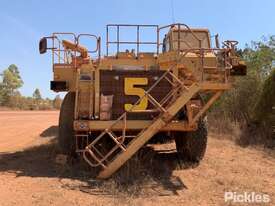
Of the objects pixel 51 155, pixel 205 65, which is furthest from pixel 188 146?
pixel 51 155

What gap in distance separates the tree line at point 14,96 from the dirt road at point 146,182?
46.0 meters

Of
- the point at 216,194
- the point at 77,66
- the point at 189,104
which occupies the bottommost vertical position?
the point at 216,194

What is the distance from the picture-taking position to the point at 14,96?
199 feet

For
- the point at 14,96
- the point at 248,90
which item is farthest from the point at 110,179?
the point at 14,96

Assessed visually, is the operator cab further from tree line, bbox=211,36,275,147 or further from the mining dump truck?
tree line, bbox=211,36,275,147

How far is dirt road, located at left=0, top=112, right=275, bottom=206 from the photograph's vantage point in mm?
6914

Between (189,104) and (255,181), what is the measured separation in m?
1.94

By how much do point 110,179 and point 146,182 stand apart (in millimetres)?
666

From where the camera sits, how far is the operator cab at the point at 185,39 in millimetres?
10789

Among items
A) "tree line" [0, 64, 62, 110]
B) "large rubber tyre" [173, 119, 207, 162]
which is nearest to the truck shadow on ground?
"large rubber tyre" [173, 119, 207, 162]

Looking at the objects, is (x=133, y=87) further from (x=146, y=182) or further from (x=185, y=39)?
(x=185, y=39)

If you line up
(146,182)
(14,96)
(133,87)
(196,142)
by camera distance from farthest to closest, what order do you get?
(14,96), (196,142), (133,87), (146,182)

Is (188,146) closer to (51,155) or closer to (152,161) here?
(152,161)

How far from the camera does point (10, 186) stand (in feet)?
24.6
